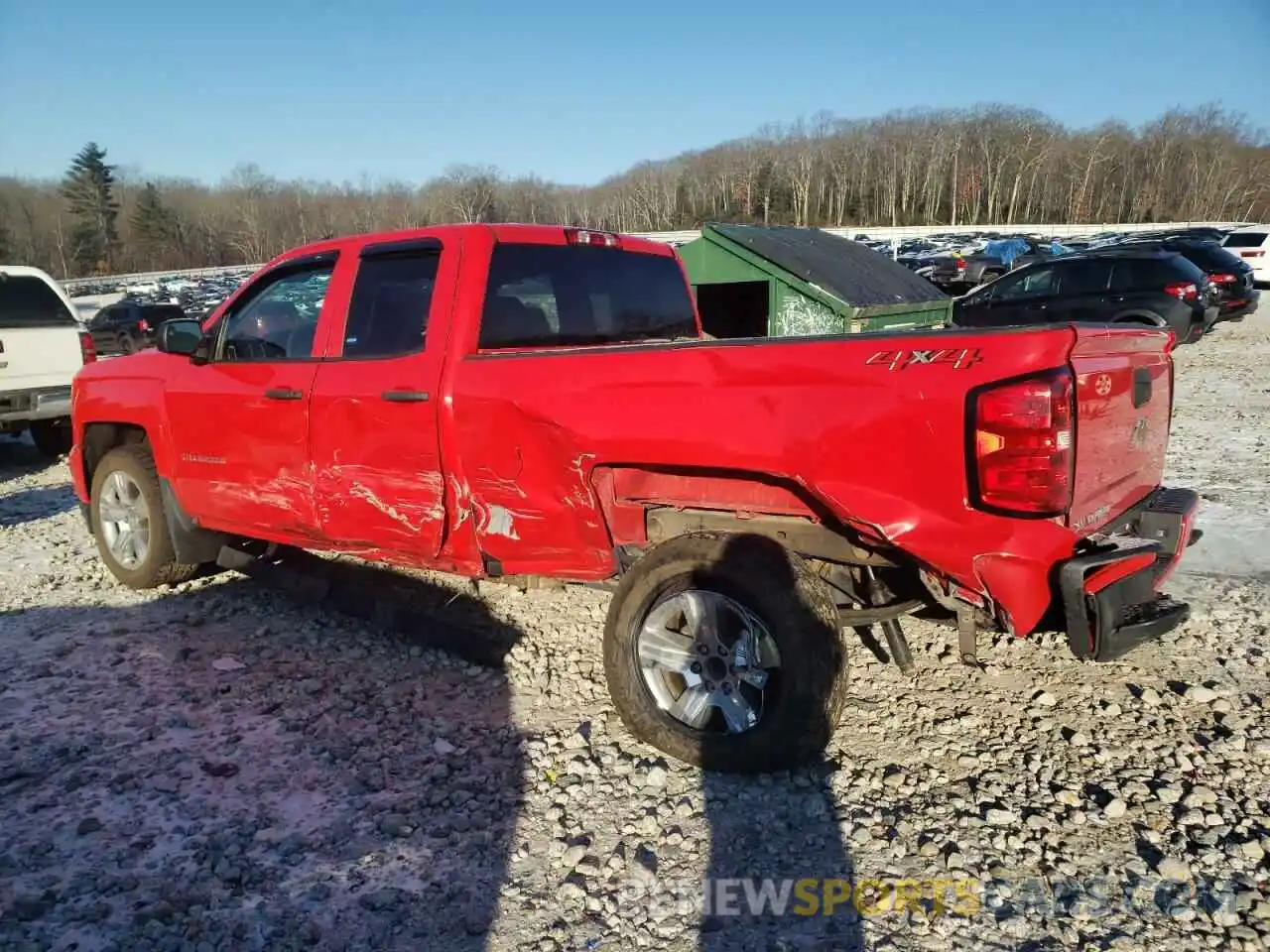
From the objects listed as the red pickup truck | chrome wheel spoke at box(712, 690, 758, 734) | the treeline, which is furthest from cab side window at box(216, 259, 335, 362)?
the treeline

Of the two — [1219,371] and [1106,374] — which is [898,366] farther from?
[1219,371]

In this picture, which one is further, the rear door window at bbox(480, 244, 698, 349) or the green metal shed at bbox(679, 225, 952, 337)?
the green metal shed at bbox(679, 225, 952, 337)

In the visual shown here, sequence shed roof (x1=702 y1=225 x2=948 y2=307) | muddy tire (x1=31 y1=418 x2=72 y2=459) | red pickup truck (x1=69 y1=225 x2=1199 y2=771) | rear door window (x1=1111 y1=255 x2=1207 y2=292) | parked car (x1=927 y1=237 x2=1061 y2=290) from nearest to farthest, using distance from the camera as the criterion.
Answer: red pickup truck (x1=69 y1=225 x2=1199 y2=771) < shed roof (x1=702 y1=225 x2=948 y2=307) < muddy tire (x1=31 y1=418 x2=72 y2=459) < rear door window (x1=1111 y1=255 x2=1207 y2=292) < parked car (x1=927 y1=237 x2=1061 y2=290)

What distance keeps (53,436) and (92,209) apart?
292 feet

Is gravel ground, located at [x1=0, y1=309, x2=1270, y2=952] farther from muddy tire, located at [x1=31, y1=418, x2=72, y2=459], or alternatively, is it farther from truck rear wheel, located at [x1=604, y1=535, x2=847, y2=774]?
muddy tire, located at [x1=31, y1=418, x2=72, y2=459]

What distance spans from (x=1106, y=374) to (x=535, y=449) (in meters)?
1.97

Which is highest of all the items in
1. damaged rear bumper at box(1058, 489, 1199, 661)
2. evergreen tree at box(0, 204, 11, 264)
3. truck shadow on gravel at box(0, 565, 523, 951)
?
evergreen tree at box(0, 204, 11, 264)

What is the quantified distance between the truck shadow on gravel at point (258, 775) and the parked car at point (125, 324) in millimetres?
23842

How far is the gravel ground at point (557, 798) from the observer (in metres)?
2.35

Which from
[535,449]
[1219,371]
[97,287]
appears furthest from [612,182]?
[535,449]

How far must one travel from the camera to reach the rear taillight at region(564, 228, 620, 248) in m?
4.02

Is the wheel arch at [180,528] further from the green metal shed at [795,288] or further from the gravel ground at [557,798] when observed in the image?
the green metal shed at [795,288]

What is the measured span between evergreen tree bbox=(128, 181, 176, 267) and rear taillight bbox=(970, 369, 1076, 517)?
95708 mm

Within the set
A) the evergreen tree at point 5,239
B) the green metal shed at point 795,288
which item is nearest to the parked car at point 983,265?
the green metal shed at point 795,288
